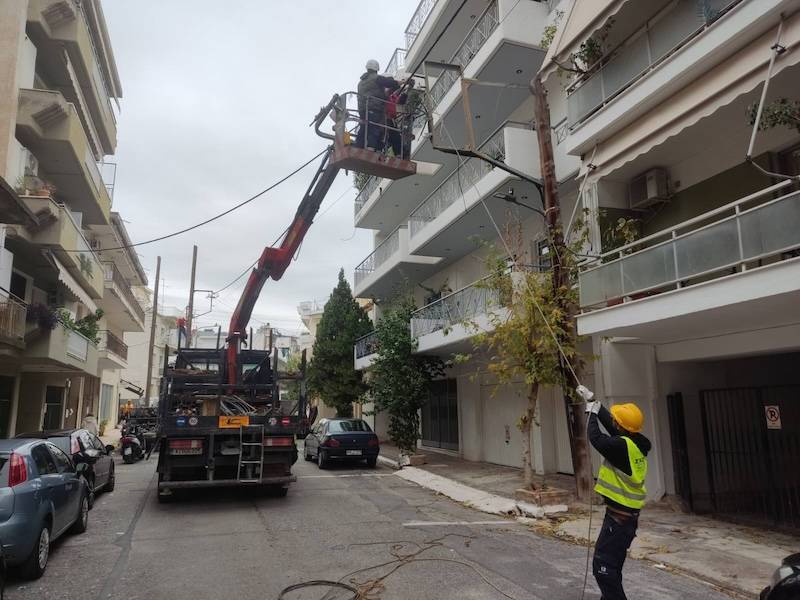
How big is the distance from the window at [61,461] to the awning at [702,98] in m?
9.82

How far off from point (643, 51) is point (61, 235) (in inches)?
609

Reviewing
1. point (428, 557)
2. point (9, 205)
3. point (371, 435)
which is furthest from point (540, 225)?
point (9, 205)

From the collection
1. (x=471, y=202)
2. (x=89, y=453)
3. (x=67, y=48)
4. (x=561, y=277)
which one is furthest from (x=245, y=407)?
(x=67, y=48)

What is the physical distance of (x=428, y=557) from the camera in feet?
22.4

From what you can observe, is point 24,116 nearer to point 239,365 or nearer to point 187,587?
point 239,365

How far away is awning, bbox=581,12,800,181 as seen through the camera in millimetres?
7303

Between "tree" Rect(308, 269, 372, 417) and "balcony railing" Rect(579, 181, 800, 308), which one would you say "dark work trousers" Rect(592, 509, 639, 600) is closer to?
"balcony railing" Rect(579, 181, 800, 308)

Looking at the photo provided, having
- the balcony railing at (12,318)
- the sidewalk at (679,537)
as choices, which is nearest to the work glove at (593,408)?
the sidewalk at (679,537)

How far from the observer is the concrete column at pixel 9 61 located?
1516 centimetres

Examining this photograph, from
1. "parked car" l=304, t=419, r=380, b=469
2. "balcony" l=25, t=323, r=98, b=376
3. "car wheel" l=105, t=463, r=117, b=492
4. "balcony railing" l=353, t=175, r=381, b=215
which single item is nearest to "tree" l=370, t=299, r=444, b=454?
"parked car" l=304, t=419, r=380, b=469

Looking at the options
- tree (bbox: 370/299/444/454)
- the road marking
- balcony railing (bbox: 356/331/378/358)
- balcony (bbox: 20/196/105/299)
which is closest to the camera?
the road marking

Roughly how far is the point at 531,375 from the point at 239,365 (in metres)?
5.96

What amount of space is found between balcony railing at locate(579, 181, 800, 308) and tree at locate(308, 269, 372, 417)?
1799 centimetres

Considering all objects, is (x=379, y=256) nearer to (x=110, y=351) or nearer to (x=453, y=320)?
(x=453, y=320)
